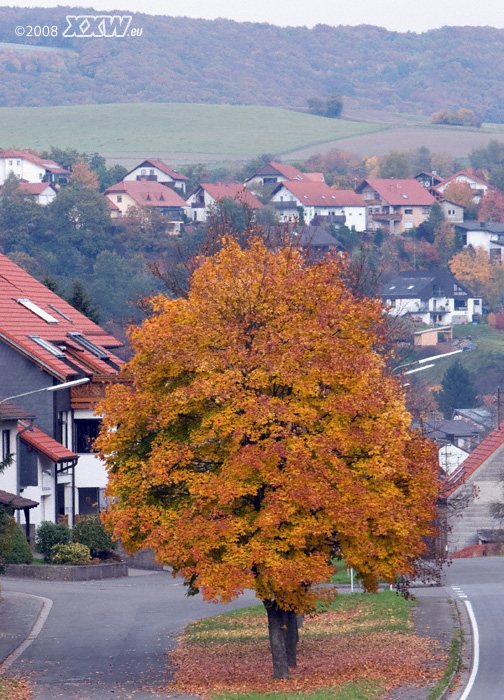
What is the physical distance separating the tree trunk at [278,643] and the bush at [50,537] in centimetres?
1862

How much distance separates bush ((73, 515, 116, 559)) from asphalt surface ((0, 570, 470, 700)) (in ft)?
6.13

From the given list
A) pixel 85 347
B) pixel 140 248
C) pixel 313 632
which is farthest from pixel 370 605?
pixel 140 248

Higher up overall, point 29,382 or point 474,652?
point 29,382

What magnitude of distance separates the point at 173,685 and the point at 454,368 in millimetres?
118739

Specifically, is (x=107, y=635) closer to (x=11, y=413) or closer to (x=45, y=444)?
(x=11, y=413)

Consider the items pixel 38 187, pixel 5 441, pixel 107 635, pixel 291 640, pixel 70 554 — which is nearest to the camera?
pixel 291 640

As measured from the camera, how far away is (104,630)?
29.9 metres

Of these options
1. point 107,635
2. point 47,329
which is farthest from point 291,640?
point 47,329

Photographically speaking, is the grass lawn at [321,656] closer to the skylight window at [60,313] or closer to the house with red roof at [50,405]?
the house with red roof at [50,405]

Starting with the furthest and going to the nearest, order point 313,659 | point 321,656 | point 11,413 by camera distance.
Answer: point 11,413, point 321,656, point 313,659

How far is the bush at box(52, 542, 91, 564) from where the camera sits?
133 feet

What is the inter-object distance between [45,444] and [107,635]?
15474mm

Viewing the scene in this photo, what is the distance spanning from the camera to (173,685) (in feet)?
77.3

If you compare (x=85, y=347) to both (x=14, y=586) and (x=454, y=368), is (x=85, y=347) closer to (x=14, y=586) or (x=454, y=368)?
(x=14, y=586)
